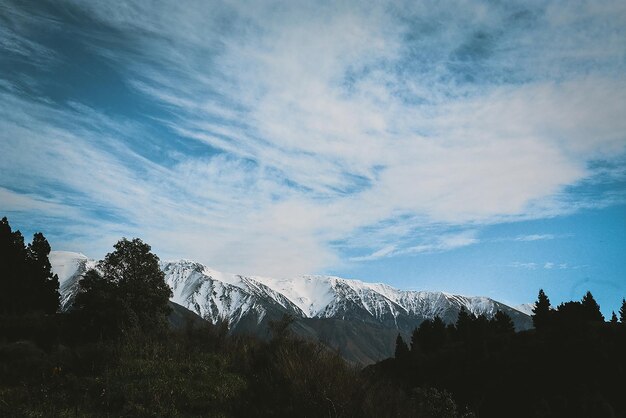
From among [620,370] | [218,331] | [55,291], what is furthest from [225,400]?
[55,291]

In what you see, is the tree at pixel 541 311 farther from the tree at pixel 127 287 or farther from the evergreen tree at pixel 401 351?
the tree at pixel 127 287

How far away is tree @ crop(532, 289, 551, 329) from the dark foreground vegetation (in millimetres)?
5802

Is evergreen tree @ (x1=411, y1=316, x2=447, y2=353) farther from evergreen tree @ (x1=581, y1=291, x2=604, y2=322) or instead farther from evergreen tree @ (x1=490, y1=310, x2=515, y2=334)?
evergreen tree @ (x1=581, y1=291, x2=604, y2=322)

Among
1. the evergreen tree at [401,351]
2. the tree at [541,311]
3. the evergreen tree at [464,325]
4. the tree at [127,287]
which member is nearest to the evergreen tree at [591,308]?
the tree at [541,311]

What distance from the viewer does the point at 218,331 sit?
1605cm

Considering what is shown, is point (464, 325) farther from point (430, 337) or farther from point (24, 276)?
point (24, 276)

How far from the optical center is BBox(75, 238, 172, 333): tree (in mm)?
29484

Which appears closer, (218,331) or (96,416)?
(96,416)

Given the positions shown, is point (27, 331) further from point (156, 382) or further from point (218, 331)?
point (156, 382)

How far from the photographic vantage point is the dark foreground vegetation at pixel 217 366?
9039 mm

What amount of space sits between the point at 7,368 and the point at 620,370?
49232 millimetres

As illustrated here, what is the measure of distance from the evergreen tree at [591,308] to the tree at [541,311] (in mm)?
5733

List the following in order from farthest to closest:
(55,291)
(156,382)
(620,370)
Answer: (55,291)
(620,370)
(156,382)

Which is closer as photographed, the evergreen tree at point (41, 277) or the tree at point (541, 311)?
the evergreen tree at point (41, 277)
